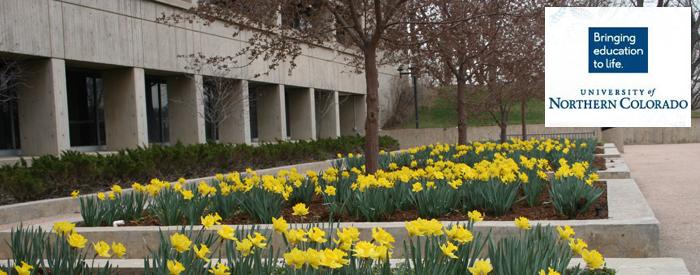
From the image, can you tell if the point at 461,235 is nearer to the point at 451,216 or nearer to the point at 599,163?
the point at 451,216

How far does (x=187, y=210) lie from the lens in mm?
4863

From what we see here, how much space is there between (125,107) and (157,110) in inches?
188

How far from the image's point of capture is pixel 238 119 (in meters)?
21.7

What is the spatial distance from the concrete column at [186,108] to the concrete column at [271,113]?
14.6 feet

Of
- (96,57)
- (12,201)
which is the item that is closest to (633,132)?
(96,57)

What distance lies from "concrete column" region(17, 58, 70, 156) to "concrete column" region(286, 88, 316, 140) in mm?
12925

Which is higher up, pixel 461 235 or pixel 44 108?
pixel 44 108

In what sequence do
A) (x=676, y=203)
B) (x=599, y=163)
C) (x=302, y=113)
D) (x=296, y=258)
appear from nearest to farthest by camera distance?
(x=296, y=258) < (x=676, y=203) < (x=599, y=163) < (x=302, y=113)

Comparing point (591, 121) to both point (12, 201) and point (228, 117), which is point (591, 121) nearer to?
point (12, 201)

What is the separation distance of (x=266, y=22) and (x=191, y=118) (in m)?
11.8

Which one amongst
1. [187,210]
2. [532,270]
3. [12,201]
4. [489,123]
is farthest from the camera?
[489,123]

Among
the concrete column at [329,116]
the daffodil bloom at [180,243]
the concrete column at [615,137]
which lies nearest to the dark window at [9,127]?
the concrete column at [329,116]

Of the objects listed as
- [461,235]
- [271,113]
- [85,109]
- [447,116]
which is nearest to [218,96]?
[85,109]

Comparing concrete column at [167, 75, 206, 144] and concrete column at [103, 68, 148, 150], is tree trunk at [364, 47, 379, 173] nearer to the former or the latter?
concrete column at [103, 68, 148, 150]
